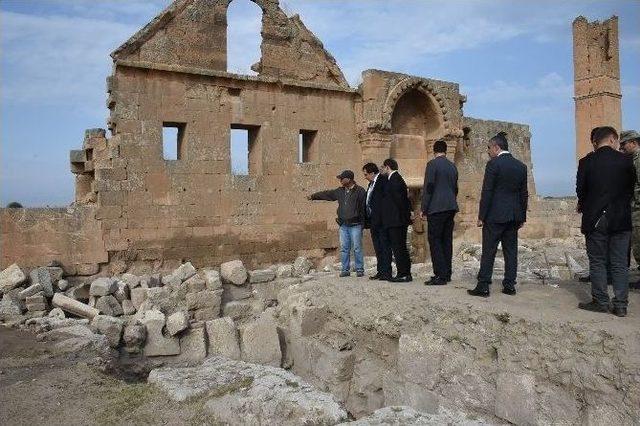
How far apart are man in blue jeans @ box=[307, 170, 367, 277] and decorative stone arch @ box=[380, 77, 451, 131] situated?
4453mm

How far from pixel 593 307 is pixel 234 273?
6659 mm

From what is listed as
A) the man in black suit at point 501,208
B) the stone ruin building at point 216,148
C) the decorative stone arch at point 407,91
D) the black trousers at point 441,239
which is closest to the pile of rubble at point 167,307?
the stone ruin building at point 216,148

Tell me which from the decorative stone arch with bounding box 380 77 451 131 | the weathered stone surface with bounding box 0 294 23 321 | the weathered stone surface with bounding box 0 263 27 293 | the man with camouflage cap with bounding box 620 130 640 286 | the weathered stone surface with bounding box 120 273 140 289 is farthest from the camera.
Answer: the decorative stone arch with bounding box 380 77 451 131

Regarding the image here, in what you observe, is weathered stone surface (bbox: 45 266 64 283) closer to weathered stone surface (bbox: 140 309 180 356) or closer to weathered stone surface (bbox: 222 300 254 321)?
weathered stone surface (bbox: 140 309 180 356)

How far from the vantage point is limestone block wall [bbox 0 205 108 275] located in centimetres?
977

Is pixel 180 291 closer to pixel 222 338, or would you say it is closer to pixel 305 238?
pixel 222 338

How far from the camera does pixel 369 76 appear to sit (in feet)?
42.3

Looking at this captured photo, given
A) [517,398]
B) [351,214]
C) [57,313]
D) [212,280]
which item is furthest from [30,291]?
[517,398]

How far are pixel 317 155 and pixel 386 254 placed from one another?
5.00 m

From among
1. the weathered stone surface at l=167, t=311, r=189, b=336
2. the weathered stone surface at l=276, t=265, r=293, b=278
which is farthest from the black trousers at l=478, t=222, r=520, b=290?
the weathered stone surface at l=276, t=265, r=293, b=278

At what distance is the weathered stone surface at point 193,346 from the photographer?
7.95 m

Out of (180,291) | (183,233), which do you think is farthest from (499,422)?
(183,233)

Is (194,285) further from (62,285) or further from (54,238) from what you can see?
(54,238)

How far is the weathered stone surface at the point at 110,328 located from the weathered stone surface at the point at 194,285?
72.8 inches
